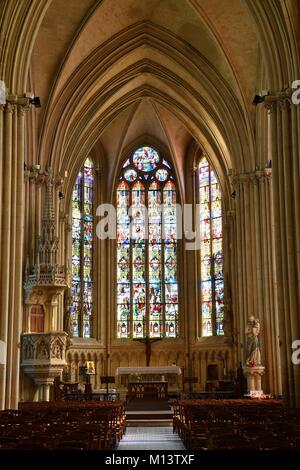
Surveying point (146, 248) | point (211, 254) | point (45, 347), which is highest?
point (146, 248)

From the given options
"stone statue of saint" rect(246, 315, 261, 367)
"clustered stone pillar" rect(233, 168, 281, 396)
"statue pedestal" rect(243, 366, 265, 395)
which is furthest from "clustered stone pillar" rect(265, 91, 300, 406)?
"clustered stone pillar" rect(233, 168, 281, 396)

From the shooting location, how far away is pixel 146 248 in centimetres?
4216

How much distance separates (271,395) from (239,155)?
35.7 ft

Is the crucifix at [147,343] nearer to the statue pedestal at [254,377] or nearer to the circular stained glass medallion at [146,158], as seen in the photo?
the circular stained glass medallion at [146,158]

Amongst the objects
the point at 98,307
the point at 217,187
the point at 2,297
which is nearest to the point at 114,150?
the point at 217,187

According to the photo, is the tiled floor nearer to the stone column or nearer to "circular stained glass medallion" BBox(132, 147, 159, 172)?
the stone column

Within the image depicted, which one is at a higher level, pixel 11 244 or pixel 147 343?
pixel 11 244

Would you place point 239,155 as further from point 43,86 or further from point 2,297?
point 2,297

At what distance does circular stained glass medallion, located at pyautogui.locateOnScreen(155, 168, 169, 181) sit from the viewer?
141 ft

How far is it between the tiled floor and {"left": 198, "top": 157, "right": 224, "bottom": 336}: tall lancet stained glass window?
55.7ft

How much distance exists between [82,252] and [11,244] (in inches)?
721

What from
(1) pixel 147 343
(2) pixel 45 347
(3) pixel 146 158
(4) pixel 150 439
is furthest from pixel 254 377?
(3) pixel 146 158

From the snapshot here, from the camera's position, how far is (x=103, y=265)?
4106cm

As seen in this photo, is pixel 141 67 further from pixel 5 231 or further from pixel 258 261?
pixel 5 231
